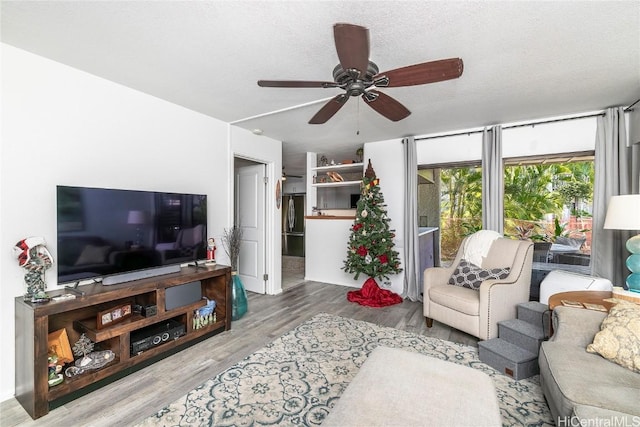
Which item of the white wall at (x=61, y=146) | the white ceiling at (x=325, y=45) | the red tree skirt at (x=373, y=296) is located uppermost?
the white ceiling at (x=325, y=45)

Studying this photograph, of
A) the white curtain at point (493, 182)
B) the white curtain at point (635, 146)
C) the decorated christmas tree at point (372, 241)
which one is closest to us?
the white curtain at point (635, 146)

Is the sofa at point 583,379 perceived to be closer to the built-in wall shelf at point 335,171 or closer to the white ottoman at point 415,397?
the white ottoman at point 415,397

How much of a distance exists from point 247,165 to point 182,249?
2.42 meters

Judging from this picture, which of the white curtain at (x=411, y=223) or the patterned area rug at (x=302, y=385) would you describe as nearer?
the patterned area rug at (x=302, y=385)

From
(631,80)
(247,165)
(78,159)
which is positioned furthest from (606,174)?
(78,159)

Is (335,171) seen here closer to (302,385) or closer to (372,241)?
(372,241)

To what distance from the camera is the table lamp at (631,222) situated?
7.39ft

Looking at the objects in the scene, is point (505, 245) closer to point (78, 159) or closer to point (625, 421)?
point (625, 421)

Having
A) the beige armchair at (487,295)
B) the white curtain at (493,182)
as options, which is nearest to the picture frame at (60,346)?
the beige armchair at (487,295)

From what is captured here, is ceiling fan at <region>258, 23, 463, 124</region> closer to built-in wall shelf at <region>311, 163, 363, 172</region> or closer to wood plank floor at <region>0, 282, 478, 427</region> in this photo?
wood plank floor at <region>0, 282, 478, 427</region>

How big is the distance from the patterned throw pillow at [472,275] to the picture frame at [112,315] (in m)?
3.30

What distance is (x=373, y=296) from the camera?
407 cm

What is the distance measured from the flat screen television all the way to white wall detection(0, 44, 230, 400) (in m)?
0.23

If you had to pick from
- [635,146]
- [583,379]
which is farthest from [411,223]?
[583,379]
